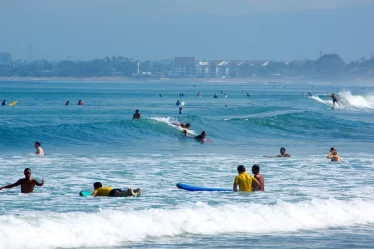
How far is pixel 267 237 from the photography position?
46.6ft

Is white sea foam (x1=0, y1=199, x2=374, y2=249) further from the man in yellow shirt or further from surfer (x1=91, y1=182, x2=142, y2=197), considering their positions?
surfer (x1=91, y1=182, x2=142, y2=197)

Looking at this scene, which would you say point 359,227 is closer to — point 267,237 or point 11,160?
point 267,237

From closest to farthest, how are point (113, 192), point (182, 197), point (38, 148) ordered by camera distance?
point (113, 192) < point (182, 197) < point (38, 148)

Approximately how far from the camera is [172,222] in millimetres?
14766

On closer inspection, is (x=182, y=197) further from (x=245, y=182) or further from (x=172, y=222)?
(x=172, y=222)

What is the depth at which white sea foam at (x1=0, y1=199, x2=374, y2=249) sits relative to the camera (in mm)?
13273

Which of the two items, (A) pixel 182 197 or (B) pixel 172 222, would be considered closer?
(B) pixel 172 222

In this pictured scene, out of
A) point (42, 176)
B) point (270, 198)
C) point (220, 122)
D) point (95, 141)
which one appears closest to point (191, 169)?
point (42, 176)

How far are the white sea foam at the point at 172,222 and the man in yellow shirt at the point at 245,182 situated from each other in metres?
1.46

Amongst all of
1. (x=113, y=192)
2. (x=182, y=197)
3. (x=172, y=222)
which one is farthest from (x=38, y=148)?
(x=172, y=222)

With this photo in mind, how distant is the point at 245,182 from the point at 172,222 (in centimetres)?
382

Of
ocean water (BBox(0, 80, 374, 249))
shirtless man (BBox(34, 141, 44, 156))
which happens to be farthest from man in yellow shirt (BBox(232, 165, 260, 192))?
shirtless man (BBox(34, 141, 44, 156))

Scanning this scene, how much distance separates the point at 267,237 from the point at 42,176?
9563 millimetres

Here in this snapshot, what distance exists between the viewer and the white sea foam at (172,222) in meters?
13.3
